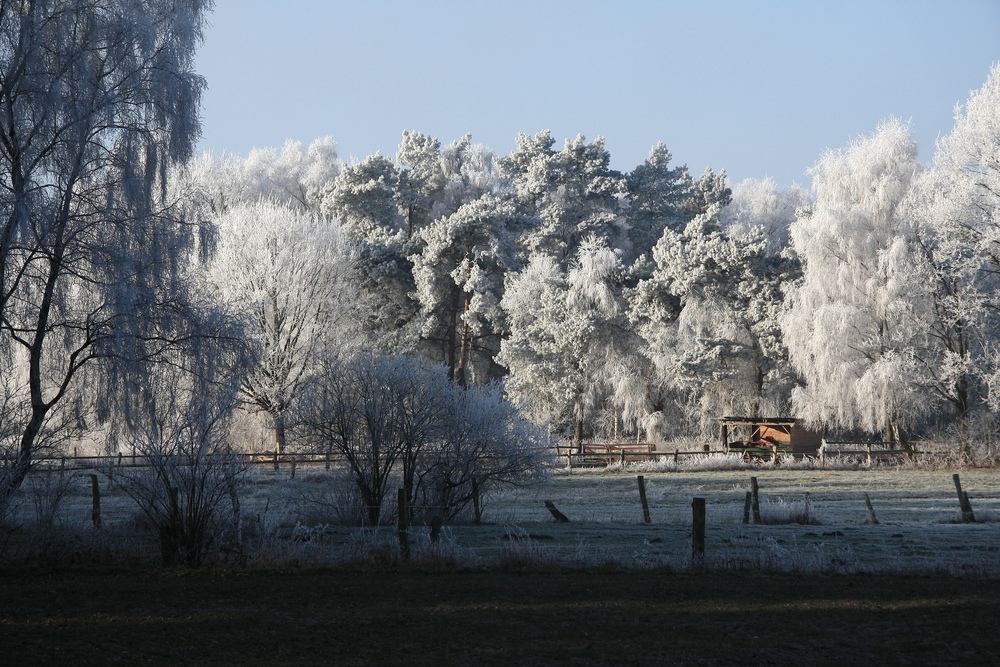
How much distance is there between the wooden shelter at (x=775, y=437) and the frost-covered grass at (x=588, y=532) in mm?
9336

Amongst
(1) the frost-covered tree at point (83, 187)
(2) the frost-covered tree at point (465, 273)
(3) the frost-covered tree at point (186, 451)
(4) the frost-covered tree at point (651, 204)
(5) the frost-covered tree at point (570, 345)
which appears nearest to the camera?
(3) the frost-covered tree at point (186, 451)

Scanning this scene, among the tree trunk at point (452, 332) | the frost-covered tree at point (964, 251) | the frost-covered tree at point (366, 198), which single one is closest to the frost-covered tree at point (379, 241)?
the frost-covered tree at point (366, 198)

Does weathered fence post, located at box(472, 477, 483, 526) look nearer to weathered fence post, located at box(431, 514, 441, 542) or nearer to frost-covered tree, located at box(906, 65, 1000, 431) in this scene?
weathered fence post, located at box(431, 514, 441, 542)

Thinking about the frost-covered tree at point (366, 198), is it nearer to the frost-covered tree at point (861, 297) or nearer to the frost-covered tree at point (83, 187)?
the frost-covered tree at point (861, 297)

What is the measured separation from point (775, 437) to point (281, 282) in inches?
850

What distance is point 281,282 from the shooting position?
3881cm

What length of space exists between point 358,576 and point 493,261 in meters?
36.9

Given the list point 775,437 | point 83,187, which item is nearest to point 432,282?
Result: point 775,437

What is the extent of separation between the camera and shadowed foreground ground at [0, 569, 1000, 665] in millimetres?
8773

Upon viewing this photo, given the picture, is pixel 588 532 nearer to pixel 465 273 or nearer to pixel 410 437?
pixel 410 437

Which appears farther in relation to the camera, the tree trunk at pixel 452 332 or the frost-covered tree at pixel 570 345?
the tree trunk at pixel 452 332

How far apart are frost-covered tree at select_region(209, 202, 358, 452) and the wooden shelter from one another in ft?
55.2

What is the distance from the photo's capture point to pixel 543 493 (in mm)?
29406

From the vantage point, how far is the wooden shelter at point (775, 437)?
1565 inches
